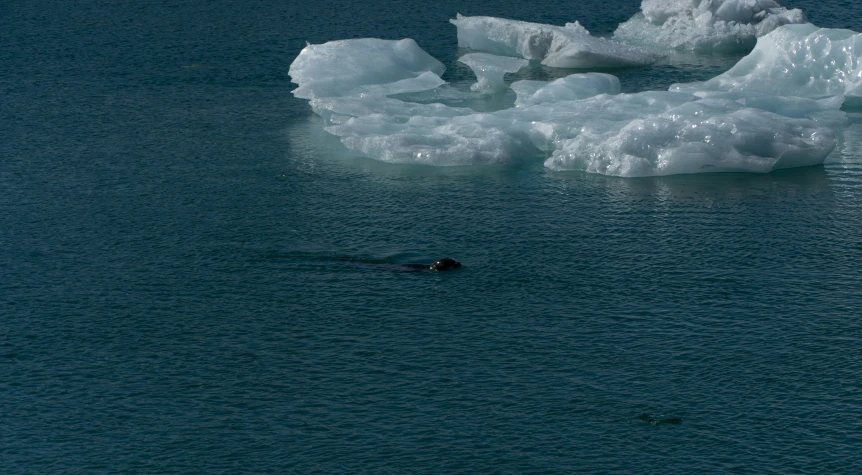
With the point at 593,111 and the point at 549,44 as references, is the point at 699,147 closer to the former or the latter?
the point at 593,111

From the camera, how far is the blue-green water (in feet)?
45.6

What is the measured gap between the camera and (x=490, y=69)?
28.3 metres

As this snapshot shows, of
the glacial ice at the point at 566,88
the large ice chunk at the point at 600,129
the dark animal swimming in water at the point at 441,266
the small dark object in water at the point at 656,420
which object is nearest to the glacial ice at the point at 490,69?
the glacial ice at the point at 566,88

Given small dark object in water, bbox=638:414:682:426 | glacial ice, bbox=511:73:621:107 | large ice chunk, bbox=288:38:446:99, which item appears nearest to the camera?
small dark object in water, bbox=638:414:682:426

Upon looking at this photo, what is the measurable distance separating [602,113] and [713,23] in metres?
8.97

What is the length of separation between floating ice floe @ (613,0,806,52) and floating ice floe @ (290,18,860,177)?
406cm

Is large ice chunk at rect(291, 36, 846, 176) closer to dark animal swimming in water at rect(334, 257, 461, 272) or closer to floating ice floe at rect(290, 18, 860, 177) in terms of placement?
floating ice floe at rect(290, 18, 860, 177)

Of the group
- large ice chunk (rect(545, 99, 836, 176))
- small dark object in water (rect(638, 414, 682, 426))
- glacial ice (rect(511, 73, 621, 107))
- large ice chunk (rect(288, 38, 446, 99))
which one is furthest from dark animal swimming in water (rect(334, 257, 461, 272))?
large ice chunk (rect(288, 38, 446, 99))

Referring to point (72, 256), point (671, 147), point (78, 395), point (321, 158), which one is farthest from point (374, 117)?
point (78, 395)

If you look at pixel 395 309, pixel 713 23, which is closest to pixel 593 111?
pixel 713 23

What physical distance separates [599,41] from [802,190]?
10059mm

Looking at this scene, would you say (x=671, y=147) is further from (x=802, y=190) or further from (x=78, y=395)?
(x=78, y=395)

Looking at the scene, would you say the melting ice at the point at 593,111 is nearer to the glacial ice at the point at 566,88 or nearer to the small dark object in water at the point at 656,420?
the glacial ice at the point at 566,88

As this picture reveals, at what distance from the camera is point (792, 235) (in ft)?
65.3
